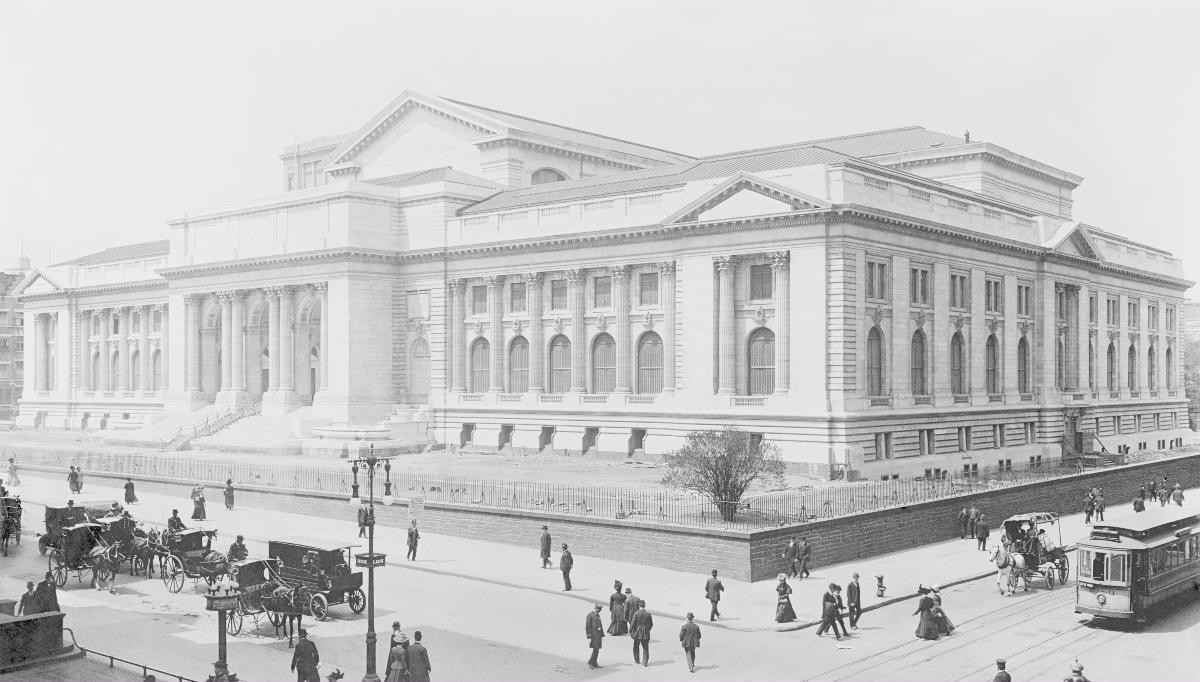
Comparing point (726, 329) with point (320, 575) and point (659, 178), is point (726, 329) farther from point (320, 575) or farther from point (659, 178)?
point (320, 575)

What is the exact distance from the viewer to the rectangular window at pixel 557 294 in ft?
233

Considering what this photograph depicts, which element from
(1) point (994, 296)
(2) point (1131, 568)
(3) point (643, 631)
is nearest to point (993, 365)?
(1) point (994, 296)

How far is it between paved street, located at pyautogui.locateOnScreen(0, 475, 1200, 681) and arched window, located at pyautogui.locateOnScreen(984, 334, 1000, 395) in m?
33.4

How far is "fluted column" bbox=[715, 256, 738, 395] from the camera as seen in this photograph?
202 ft

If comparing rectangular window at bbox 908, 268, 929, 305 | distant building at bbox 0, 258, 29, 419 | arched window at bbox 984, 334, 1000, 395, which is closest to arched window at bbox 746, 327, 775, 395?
rectangular window at bbox 908, 268, 929, 305

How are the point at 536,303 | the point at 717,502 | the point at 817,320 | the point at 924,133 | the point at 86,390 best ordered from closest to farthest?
1. the point at 717,502
2. the point at 817,320
3. the point at 536,303
4. the point at 924,133
5. the point at 86,390

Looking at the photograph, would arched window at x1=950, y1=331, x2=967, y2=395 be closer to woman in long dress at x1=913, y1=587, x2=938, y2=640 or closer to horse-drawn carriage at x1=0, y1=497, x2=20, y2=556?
woman in long dress at x1=913, y1=587, x2=938, y2=640

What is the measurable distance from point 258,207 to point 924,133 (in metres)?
47.2

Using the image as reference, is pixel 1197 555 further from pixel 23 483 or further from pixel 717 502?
pixel 23 483

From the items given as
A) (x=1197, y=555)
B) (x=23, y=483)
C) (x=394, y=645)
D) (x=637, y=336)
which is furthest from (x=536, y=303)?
(x=394, y=645)

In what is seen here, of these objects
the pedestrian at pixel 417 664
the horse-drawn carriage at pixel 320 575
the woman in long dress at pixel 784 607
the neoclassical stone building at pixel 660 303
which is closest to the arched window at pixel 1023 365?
the neoclassical stone building at pixel 660 303

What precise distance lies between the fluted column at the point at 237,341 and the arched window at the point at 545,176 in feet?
69.9

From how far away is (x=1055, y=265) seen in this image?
75250 mm

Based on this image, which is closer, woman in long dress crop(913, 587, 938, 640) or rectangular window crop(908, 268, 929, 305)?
woman in long dress crop(913, 587, 938, 640)
